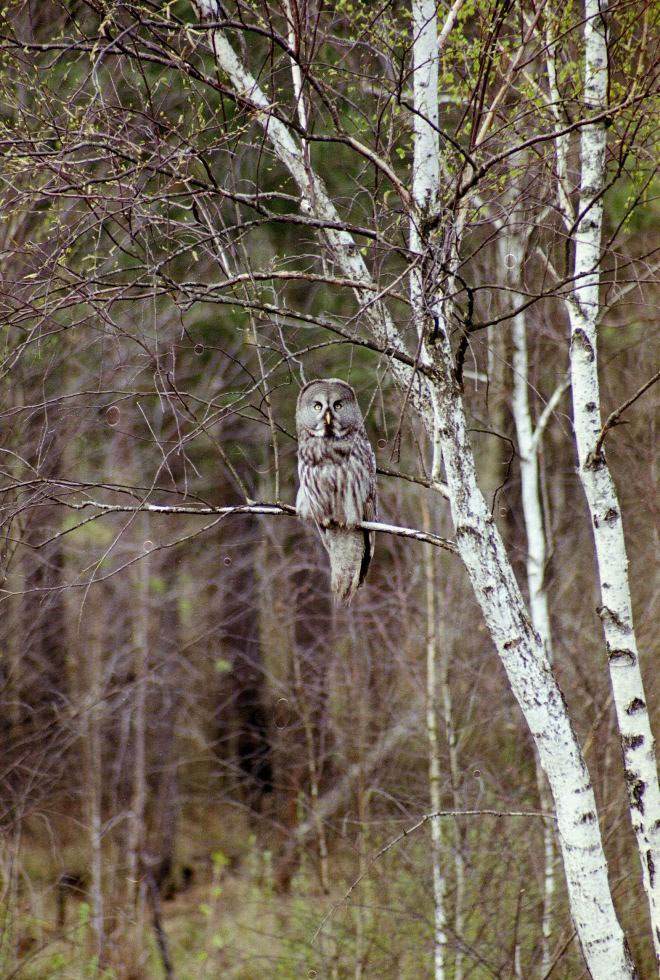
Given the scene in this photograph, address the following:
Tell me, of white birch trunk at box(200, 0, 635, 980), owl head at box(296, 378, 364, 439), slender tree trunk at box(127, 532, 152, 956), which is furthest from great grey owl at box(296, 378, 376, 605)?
slender tree trunk at box(127, 532, 152, 956)

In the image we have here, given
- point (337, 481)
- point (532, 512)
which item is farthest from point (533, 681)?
point (532, 512)

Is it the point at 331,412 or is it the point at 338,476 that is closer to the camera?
the point at 338,476

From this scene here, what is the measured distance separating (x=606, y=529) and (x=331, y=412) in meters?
1.88

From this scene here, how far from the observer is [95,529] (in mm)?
11461

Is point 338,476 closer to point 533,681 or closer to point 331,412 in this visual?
point 331,412

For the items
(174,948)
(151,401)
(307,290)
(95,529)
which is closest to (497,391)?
(307,290)

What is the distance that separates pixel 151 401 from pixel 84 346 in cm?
376

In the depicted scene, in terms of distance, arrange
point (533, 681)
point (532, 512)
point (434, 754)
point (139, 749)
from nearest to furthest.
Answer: point (533, 681) → point (434, 754) → point (532, 512) → point (139, 749)

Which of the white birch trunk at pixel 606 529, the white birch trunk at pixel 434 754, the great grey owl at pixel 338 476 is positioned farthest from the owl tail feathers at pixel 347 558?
the white birch trunk at pixel 606 529

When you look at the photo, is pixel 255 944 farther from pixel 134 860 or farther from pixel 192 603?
pixel 192 603

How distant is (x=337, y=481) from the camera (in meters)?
5.34

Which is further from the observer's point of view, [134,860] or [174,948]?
[174,948]

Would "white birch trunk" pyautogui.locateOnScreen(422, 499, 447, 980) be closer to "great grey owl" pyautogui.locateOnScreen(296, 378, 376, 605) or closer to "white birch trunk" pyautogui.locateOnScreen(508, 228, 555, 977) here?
"white birch trunk" pyautogui.locateOnScreen(508, 228, 555, 977)

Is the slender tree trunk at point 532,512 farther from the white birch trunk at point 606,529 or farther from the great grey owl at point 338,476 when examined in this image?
the white birch trunk at point 606,529
